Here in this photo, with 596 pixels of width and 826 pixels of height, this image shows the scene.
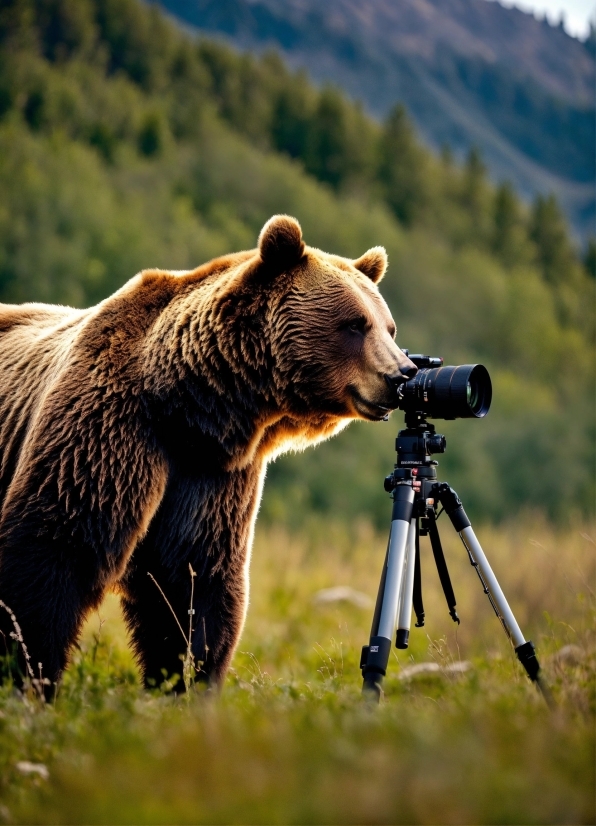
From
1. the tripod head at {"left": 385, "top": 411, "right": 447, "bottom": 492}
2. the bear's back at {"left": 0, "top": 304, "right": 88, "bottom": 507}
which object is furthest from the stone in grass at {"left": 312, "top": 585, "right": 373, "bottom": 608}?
the tripod head at {"left": 385, "top": 411, "right": 447, "bottom": 492}

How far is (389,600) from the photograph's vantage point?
3992mm

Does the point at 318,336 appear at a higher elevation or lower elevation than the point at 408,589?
higher

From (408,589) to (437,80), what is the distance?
167985 mm

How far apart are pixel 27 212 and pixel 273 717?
1177 inches

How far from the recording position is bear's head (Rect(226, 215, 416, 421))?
4484 millimetres

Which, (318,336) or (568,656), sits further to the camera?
(568,656)

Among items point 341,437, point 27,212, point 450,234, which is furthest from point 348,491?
point 450,234

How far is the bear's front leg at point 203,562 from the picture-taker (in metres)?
4.59

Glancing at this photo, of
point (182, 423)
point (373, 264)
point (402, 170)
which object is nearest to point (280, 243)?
point (373, 264)

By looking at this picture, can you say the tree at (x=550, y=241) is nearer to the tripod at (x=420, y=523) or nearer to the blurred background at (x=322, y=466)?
the blurred background at (x=322, y=466)

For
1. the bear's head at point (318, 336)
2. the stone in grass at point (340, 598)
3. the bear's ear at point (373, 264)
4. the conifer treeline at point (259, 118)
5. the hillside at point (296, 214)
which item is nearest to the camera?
the bear's head at point (318, 336)

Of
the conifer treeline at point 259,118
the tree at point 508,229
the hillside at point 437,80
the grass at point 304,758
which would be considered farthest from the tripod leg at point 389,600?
the hillside at point 437,80

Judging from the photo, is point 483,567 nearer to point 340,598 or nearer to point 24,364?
point 24,364

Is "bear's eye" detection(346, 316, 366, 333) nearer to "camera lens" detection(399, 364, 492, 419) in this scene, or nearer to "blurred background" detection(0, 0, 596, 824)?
"camera lens" detection(399, 364, 492, 419)
